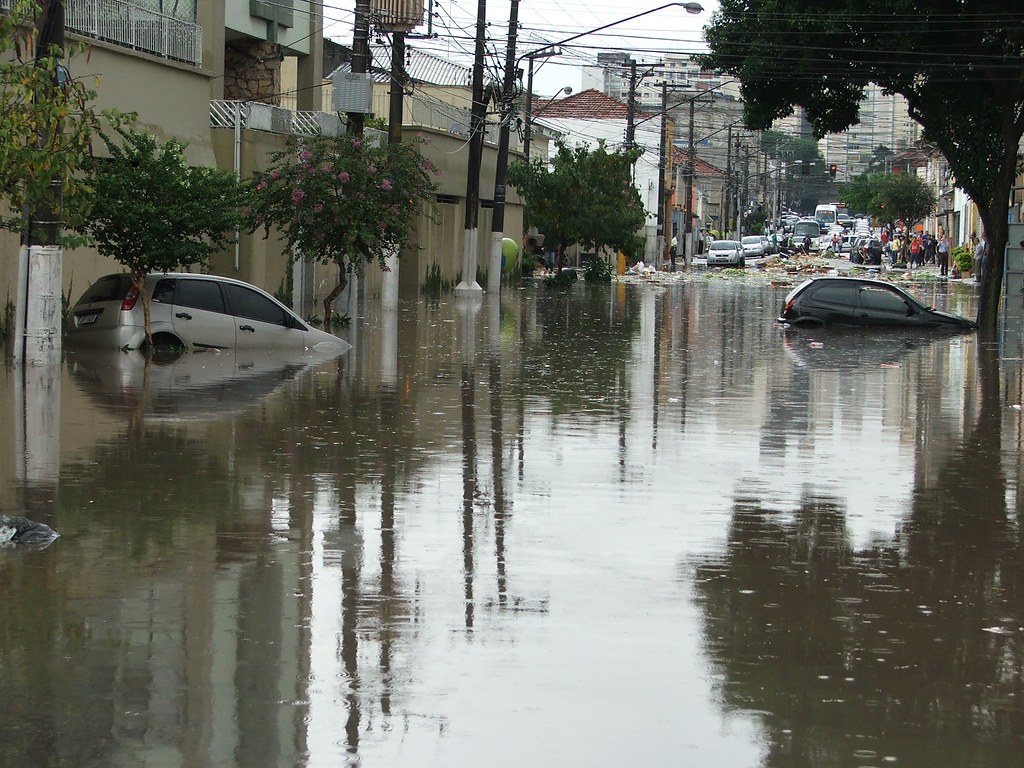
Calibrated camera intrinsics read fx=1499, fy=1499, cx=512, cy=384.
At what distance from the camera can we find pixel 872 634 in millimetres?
7332

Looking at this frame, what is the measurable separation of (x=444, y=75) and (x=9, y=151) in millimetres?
52723

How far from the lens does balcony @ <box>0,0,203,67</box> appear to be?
25891 mm

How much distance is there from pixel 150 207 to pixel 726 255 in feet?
222

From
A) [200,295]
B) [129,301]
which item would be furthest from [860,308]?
[129,301]

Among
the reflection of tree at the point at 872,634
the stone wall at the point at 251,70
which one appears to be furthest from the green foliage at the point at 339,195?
the reflection of tree at the point at 872,634

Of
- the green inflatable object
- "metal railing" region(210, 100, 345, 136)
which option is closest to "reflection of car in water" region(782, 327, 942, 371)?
"metal railing" region(210, 100, 345, 136)

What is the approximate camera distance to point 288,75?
A: 52125 millimetres

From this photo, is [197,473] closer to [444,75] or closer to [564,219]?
[564,219]

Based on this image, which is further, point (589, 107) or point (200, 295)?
point (589, 107)

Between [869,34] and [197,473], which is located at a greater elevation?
[869,34]

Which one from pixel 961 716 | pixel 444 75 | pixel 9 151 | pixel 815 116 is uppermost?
pixel 444 75

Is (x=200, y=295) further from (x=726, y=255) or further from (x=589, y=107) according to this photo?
(x=589, y=107)

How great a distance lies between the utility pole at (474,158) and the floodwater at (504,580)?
2823 centimetres

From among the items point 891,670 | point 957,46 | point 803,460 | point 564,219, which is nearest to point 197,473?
point 803,460
